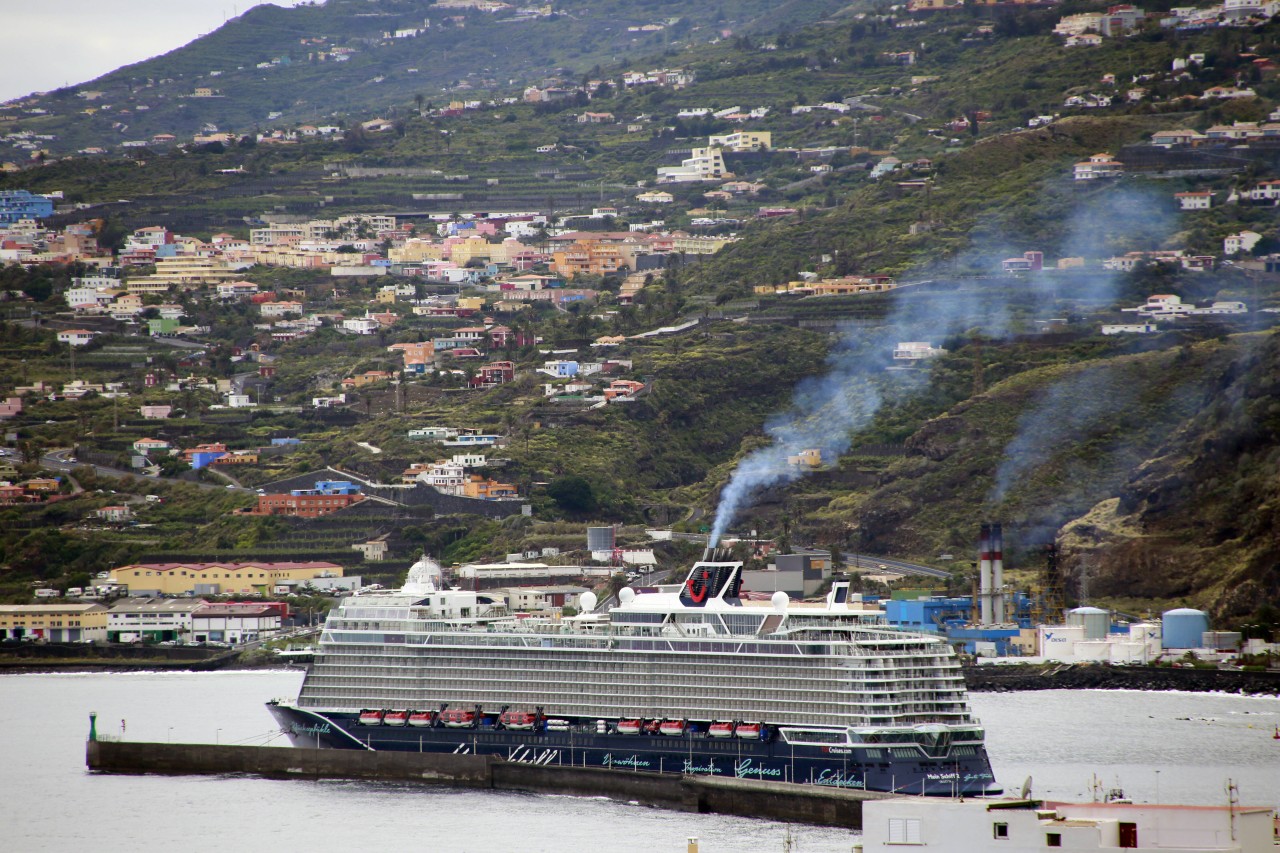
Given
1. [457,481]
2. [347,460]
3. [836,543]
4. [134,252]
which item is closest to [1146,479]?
[836,543]

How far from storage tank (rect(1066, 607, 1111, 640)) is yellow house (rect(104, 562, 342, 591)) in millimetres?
31282

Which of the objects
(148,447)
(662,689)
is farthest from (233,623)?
(662,689)

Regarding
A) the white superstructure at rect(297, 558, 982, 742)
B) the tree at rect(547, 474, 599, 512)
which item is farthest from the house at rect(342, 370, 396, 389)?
the white superstructure at rect(297, 558, 982, 742)

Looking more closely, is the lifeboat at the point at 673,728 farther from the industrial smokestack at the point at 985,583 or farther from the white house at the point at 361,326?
the white house at the point at 361,326

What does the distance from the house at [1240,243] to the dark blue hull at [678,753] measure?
6675cm

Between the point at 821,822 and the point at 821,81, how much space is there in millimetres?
131875

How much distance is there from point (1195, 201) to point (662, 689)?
7318 cm

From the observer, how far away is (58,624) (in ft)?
289

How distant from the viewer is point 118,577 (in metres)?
92.2

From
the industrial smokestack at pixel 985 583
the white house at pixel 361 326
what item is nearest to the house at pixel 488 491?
the industrial smokestack at pixel 985 583

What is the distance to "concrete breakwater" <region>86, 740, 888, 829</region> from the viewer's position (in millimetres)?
42125

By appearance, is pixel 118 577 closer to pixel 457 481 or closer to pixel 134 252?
pixel 457 481

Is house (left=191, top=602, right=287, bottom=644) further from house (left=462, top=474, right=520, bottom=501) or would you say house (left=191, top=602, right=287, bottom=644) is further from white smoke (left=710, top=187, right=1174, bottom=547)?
white smoke (left=710, top=187, right=1174, bottom=547)

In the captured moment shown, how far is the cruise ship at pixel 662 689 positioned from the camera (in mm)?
43562
